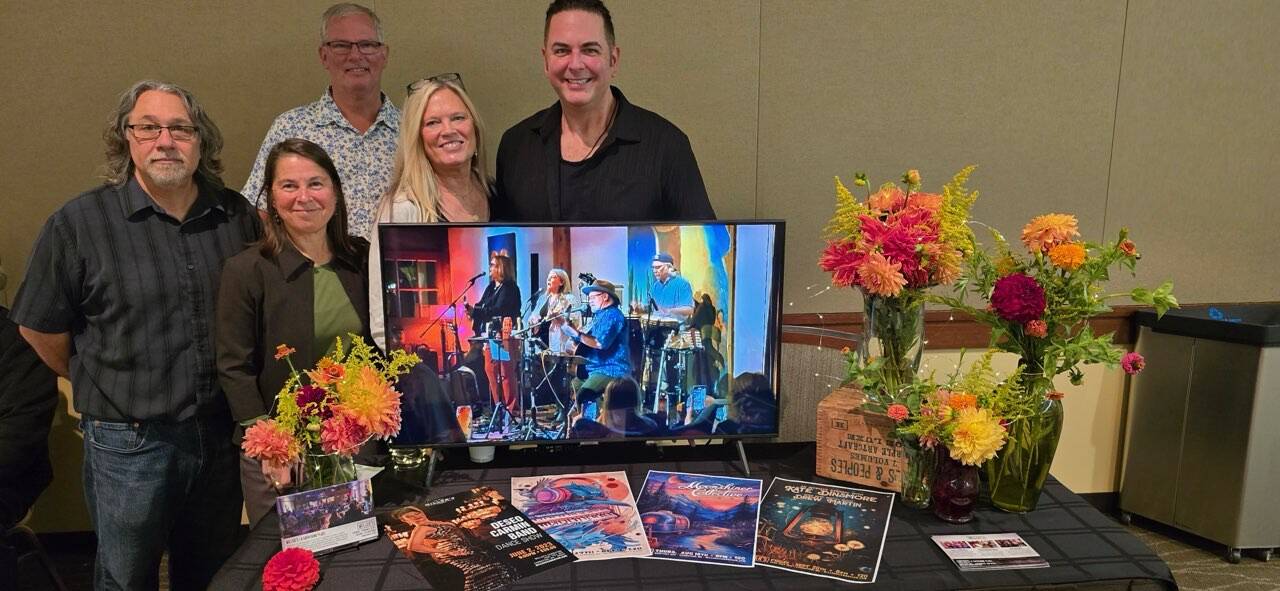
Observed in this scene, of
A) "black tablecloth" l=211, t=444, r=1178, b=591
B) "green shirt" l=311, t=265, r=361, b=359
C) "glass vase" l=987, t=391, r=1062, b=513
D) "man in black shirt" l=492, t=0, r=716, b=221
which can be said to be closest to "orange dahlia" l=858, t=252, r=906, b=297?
"glass vase" l=987, t=391, r=1062, b=513

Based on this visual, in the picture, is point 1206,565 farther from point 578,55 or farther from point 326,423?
point 326,423

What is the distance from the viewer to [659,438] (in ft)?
5.40

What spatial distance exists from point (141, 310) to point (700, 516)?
1.48m

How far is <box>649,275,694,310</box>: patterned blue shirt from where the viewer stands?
1.58m

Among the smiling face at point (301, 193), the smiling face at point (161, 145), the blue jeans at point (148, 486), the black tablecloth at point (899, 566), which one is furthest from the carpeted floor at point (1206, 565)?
the smiling face at point (161, 145)

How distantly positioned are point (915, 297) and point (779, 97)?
1484 millimetres

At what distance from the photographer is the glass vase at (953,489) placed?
57.0 inches

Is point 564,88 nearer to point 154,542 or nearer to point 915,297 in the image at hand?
point 915,297

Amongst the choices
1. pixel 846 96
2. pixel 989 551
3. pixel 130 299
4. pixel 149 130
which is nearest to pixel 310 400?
pixel 130 299

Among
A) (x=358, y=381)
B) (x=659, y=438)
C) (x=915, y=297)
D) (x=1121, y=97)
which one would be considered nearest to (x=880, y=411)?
(x=915, y=297)

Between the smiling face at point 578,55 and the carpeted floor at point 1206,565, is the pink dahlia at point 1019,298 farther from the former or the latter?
the carpeted floor at point 1206,565

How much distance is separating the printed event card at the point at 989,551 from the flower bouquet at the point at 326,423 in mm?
1082

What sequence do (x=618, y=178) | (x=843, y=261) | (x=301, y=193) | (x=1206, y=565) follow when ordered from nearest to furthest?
(x=843, y=261) → (x=301, y=193) → (x=618, y=178) → (x=1206, y=565)

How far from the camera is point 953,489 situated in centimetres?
145
